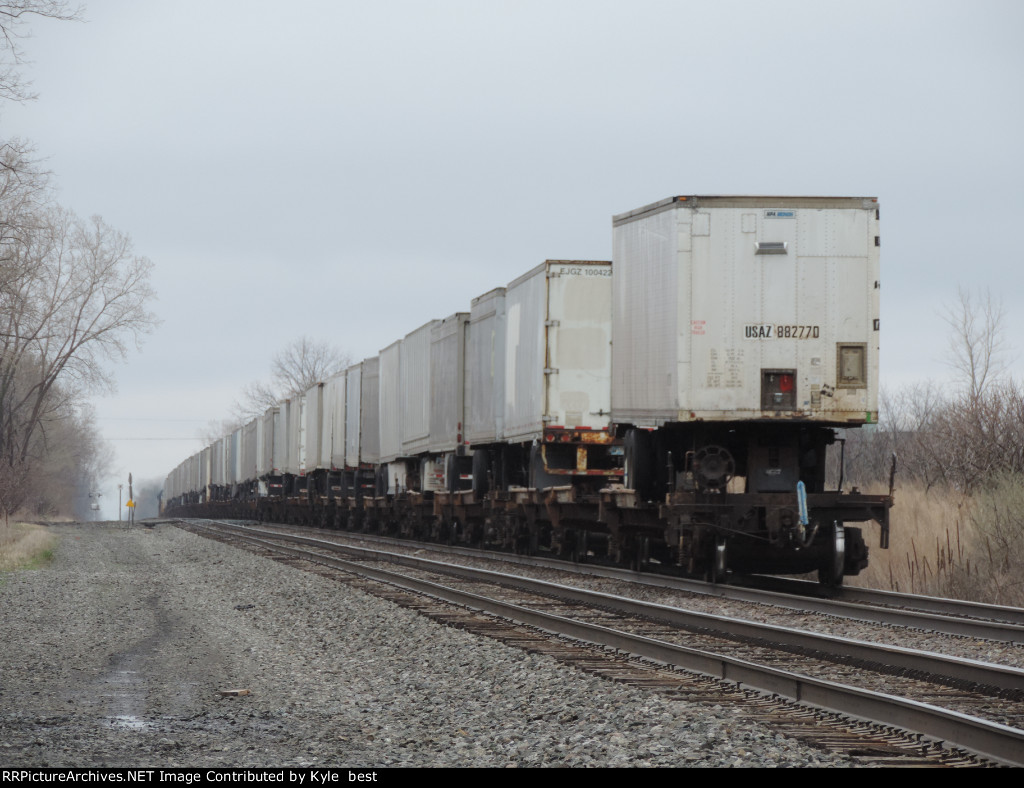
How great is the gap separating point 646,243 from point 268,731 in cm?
958

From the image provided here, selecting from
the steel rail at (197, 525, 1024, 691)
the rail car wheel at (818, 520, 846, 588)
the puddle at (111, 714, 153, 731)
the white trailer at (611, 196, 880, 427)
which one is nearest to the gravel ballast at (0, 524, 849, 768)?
the puddle at (111, 714, 153, 731)

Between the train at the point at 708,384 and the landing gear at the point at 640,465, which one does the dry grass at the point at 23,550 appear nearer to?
the train at the point at 708,384

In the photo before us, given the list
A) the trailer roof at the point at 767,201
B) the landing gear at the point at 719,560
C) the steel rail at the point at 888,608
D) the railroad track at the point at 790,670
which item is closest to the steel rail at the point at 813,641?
the railroad track at the point at 790,670

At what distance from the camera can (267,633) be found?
11.6m

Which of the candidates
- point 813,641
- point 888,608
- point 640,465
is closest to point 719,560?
point 640,465

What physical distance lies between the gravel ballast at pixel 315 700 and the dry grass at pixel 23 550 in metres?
7.20

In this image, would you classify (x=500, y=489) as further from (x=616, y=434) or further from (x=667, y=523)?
(x=667, y=523)

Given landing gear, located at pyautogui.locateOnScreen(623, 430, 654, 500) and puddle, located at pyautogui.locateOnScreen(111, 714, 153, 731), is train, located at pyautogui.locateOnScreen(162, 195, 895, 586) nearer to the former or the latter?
landing gear, located at pyautogui.locateOnScreen(623, 430, 654, 500)

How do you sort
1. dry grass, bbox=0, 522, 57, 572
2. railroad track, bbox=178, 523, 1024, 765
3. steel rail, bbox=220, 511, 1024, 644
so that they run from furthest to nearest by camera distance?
1. dry grass, bbox=0, 522, 57, 572
2. steel rail, bbox=220, 511, 1024, 644
3. railroad track, bbox=178, 523, 1024, 765

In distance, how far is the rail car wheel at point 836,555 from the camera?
14016 millimetres

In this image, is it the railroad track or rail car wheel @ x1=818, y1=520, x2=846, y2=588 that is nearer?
the railroad track

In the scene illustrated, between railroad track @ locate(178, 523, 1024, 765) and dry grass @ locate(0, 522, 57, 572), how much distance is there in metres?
9.74

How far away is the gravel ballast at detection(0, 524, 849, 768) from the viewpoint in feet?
19.3
